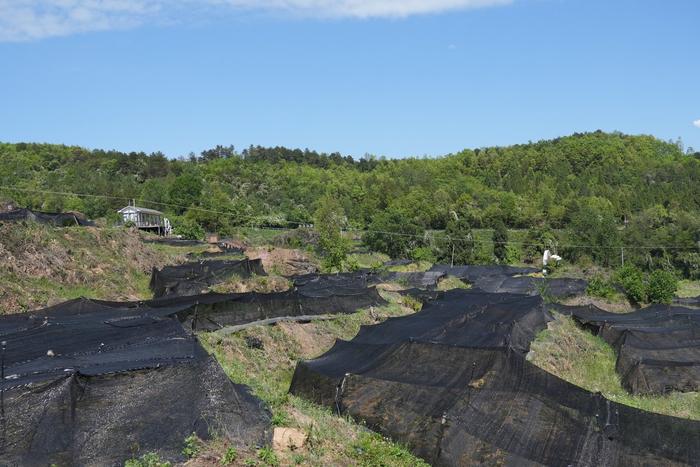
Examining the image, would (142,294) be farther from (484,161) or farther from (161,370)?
(484,161)

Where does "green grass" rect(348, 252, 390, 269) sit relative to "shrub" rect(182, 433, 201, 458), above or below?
below

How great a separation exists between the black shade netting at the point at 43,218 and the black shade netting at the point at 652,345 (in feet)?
68.2

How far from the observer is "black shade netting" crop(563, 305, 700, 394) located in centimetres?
1467

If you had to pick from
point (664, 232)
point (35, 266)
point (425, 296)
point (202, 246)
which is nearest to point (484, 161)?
point (664, 232)

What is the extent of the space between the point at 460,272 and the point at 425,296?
15816mm

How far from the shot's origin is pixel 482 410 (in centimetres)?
912

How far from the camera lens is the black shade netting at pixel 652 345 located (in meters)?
14.7

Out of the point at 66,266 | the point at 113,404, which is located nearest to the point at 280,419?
the point at 113,404

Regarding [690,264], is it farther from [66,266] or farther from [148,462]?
[148,462]

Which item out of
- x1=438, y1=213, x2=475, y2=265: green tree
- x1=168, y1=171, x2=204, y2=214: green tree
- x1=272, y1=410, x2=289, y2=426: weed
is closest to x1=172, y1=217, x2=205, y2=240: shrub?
x1=168, y1=171, x2=204, y2=214: green tree

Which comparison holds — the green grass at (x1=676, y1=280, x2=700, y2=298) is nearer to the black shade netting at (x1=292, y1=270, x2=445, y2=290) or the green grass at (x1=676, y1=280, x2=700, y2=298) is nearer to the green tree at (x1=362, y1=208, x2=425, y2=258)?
the black shade netting at (x1=292, y1=270, x2=445, y2=290)

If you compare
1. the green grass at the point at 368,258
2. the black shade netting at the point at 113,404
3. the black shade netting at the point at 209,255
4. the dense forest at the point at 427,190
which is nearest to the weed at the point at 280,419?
the black shade netting at the point at 113,404

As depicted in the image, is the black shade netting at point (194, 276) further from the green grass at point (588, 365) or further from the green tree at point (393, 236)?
the green tree at point (393, 236)

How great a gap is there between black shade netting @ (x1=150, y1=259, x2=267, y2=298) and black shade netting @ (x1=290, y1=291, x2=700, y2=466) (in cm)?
979
